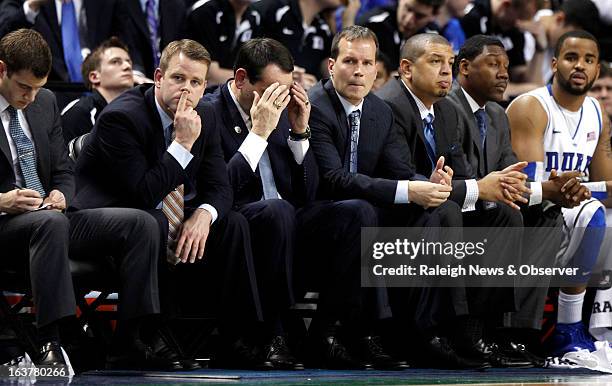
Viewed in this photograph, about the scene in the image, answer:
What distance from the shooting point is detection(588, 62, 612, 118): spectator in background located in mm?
7689

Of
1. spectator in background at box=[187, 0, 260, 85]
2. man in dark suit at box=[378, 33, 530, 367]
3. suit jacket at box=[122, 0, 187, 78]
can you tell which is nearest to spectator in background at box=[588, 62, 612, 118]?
man in dark suit at box=[378, 33, 530, 367]

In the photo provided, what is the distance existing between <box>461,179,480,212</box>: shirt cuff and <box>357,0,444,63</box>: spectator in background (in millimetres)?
2623

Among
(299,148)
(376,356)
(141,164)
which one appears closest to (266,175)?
(299,148)

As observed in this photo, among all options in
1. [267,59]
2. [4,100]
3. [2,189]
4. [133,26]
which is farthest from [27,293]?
[133,26]

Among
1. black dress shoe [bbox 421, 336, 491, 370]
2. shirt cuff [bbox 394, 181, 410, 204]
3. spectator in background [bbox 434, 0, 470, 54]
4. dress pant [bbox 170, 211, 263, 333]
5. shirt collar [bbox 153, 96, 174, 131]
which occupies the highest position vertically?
spectator in background [bbox 434, 0, 470, 54]

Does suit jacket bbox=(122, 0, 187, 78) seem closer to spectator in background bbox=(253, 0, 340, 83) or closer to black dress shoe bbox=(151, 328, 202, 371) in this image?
spectator in background bbox=(253, 0, 340, 83)

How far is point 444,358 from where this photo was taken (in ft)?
18.2

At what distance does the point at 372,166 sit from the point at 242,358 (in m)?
1.20

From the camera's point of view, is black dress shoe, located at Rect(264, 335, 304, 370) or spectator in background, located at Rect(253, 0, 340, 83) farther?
spectator in background, located at Rect(253, 0, 340, 83)

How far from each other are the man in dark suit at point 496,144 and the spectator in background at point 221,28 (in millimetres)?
1813

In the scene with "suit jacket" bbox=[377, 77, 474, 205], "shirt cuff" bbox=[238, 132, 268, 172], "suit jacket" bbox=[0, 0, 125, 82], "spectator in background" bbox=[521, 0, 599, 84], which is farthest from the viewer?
"spectator in background" bbox=[521, 0, 599, 84]

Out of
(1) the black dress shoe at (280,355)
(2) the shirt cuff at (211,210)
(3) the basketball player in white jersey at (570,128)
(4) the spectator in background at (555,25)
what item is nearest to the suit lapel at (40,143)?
(2) the shirt cuff at (211,210)

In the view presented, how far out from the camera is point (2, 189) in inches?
193

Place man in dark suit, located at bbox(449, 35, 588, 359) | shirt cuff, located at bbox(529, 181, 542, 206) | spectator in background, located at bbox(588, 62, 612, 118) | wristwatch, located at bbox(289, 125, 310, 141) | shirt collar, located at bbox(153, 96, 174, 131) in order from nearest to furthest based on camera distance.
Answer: shirt collar, located at bbox(153, 96, 174, 131) → wristwatch, located at bbox(289, 125, 310, 141) → man in dark suit, located at bbox(449, 35, 588, 359) → shirt cuff, located at bbox(529, 181, 542, 206) → spectator in background, located at bbox(588, 62, 612, 118)
